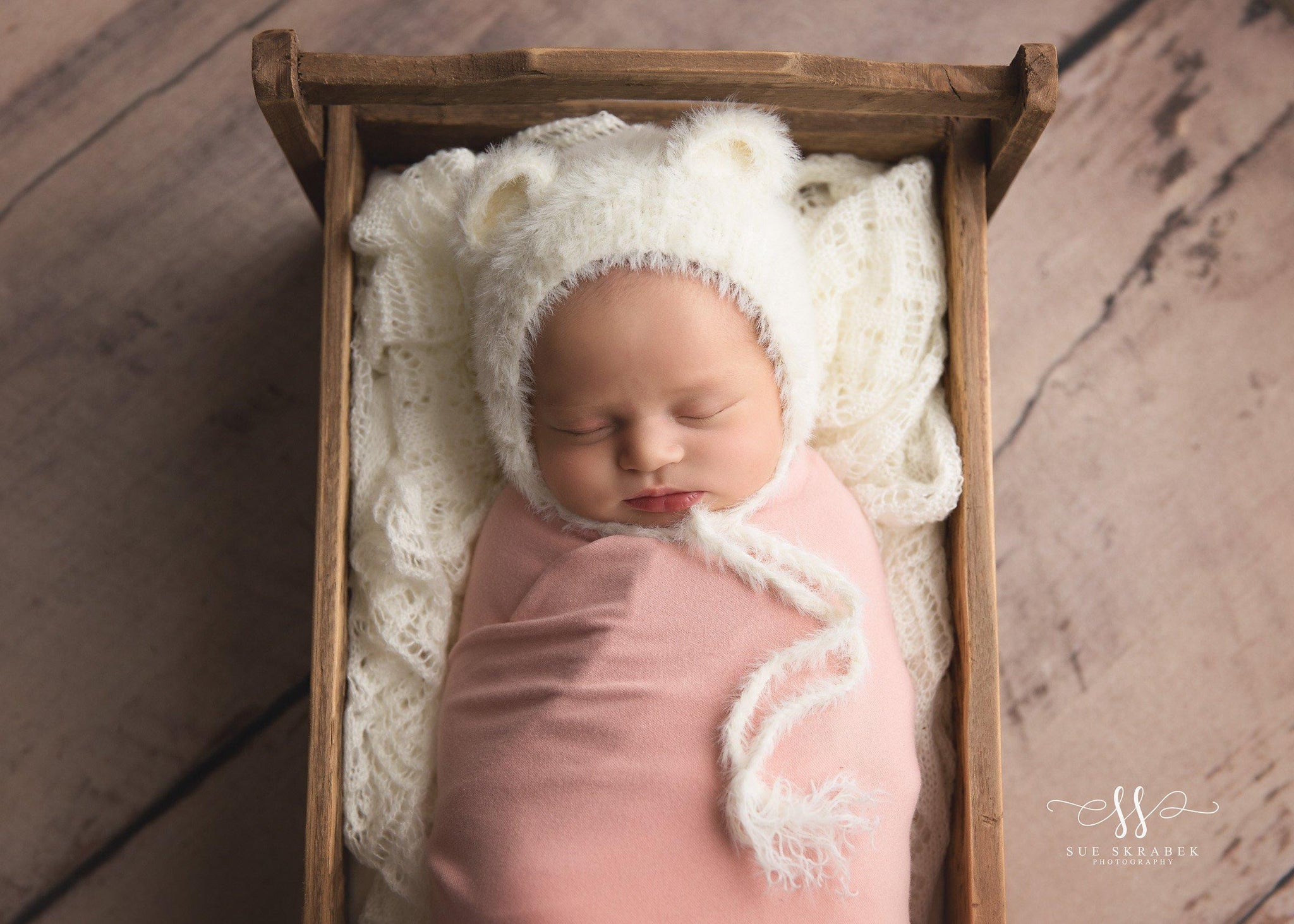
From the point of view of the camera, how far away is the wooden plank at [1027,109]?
993 millimetres

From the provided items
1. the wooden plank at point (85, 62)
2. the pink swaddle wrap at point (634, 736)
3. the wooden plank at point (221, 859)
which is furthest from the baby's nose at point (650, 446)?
the wooden plank at point (85, 62)

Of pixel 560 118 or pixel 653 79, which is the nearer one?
pixel 653 79

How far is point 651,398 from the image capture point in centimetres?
103

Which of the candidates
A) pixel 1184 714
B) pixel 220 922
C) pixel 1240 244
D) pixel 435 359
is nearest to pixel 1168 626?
pixel 1184 714

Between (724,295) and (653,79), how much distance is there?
A: 0.78ft

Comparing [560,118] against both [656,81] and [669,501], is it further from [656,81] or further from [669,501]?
[669,501]

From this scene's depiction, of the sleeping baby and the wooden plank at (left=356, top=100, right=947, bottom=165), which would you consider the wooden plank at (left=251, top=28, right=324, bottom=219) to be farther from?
the sleeping baby

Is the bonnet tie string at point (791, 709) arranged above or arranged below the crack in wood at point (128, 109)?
below

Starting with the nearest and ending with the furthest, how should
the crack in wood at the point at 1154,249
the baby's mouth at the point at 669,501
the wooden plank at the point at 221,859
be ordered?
1. the baby's mouth at the point at 669,501
2. the wooden plank at the point at 221,859
3. the crack in wood at the point at 1154,249

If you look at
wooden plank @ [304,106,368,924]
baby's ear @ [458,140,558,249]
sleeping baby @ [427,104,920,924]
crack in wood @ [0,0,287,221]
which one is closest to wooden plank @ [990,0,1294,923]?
sleeping baby @ [427,104,920,924]

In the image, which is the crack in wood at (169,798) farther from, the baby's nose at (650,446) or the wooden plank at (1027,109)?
the wooden plank at (1027,109)

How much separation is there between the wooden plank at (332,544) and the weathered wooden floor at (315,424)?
31cm

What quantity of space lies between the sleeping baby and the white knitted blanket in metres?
0.07

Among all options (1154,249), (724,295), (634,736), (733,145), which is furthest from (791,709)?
(1154,249)
